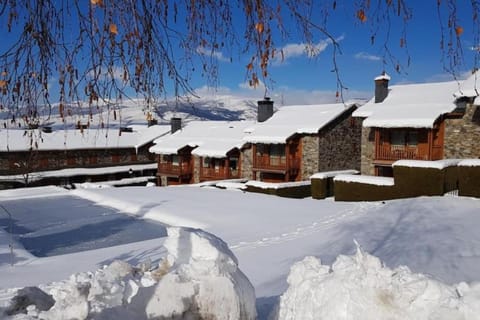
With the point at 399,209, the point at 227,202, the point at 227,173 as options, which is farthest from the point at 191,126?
the point at 399,209

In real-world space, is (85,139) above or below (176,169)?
above

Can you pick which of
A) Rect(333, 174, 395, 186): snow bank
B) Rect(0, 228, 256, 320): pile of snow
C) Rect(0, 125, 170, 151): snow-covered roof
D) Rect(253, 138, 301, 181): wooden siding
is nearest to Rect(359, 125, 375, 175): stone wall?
Rect(253, 138, 301, 181): wooden siding

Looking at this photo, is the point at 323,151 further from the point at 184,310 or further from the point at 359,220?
the point at 184,310

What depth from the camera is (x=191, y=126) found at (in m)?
36.3

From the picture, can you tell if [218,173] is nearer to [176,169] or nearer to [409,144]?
[176,169]

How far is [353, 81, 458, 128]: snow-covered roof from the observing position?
18375 mm

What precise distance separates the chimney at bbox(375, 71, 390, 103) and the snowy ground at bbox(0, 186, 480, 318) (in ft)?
36.7

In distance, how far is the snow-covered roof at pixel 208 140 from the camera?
87.5ft

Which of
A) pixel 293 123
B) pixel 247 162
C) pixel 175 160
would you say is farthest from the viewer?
pixel 175 160

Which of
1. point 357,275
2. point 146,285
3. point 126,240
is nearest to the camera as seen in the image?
point 357,275

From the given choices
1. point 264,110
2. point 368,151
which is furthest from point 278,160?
point 368,151

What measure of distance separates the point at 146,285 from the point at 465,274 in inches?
221

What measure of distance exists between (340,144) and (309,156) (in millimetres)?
2405

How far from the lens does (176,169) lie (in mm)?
30422
